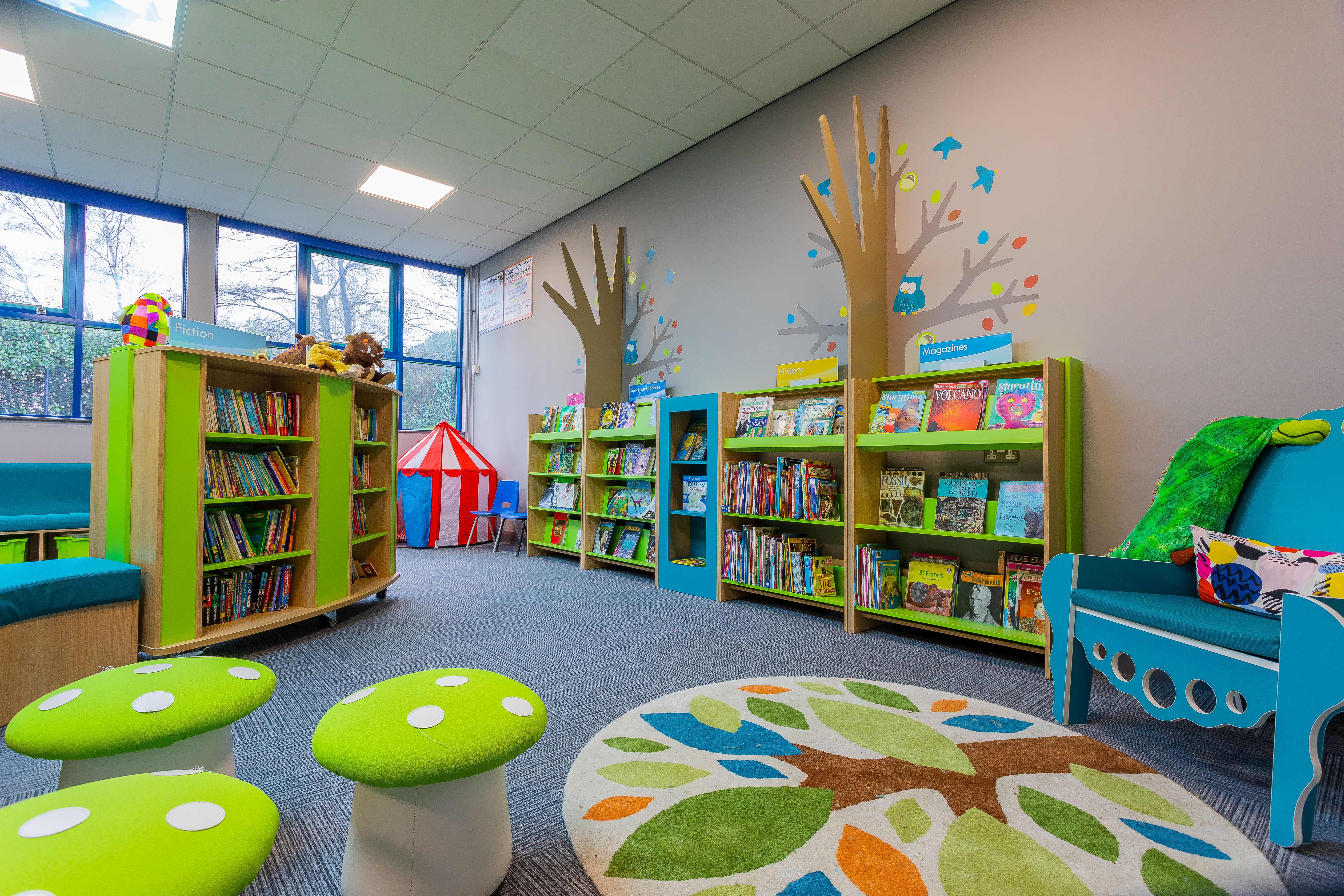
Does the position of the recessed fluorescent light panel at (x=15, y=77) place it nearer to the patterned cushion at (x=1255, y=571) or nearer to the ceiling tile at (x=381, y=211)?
the ceiling tile at (x=381, y=211)

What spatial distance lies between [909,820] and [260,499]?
9.73 ft

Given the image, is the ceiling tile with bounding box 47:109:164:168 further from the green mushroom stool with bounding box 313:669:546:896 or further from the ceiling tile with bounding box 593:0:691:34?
the green mushroom stool with bounding box 313:669:546:896

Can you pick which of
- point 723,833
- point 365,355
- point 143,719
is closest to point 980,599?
point 723,833

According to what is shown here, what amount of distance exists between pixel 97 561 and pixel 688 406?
3082mm

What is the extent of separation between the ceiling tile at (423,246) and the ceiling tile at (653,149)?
259cm

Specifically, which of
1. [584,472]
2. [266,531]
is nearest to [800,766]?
[266,531]

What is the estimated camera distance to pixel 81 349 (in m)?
5.45

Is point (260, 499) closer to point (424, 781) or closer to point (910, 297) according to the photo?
point (424, 781)

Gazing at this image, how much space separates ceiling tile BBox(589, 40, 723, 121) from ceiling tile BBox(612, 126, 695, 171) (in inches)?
10.2

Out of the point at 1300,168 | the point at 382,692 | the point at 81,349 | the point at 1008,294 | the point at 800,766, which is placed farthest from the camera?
the point at 81,349

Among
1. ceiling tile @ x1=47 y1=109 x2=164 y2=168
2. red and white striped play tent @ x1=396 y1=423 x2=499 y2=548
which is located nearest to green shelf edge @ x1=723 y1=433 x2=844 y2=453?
red and white striped play tent @ x1=396 y1=423 x2=499 y2=548

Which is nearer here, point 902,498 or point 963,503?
point 963,503

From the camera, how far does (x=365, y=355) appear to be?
3812 millimetres

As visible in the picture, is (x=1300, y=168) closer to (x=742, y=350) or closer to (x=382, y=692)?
(x=742, y=350)
